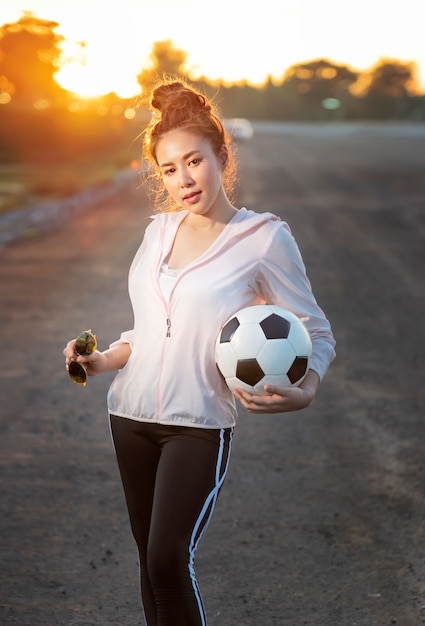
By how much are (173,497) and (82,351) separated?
2.07ft

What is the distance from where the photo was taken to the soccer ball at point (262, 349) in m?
2.82

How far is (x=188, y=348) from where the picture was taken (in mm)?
2881

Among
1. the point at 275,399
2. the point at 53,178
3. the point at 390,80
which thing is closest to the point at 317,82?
the point at 390,80

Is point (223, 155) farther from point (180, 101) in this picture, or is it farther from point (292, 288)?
point (292, 288)

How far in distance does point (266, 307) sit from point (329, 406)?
4.60 m

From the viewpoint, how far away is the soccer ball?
2816 millimetres

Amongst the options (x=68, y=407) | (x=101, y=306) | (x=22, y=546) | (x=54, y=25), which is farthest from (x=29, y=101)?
(x=22, y=546)

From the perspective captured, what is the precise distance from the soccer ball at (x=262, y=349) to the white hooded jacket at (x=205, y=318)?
2.3 inches

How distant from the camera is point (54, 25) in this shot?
38.7m

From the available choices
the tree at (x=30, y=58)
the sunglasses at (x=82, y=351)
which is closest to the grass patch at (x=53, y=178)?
the tree at (x=30, y=58)

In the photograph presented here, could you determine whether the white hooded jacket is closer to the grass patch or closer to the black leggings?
the black leggings

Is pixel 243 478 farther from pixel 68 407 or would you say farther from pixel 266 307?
pixel 266 307

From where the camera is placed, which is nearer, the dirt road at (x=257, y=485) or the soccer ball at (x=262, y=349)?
the soccer ball at (x=262, y=349)

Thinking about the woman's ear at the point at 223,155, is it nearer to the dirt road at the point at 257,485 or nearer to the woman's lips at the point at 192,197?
the woman's lips at the point at 192,197
